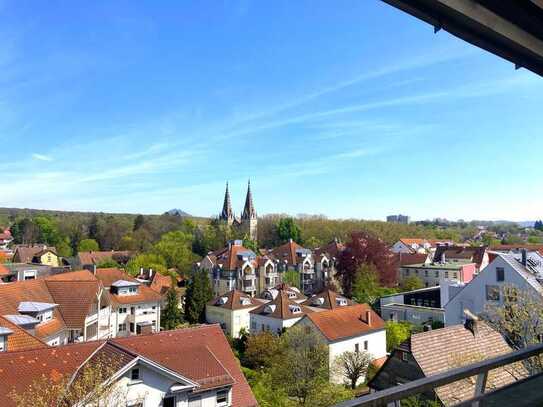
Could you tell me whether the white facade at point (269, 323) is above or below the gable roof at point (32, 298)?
below

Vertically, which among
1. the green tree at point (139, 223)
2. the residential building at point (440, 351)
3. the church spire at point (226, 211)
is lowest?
the residential building at point (440, 351)

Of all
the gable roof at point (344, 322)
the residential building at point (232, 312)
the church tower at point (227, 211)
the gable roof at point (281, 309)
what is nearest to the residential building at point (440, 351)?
the gable roof at point (344, 322)

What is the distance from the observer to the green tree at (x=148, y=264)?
50188 mm

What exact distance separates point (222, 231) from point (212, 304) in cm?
3319

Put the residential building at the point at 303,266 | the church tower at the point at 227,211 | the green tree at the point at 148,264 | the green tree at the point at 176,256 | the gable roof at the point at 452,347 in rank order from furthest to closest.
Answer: the church tower at the point at 227,211 < the green tree at the point at 176,256 < the residential building at the point at 303,266 < the green tree at the point at 148,264 < the gable roof at the point at 452,347

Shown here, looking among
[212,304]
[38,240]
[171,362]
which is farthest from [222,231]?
[171,362]

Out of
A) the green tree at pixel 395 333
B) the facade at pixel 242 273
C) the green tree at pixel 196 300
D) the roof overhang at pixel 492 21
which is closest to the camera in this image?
the roof overhang at pixel 492 21

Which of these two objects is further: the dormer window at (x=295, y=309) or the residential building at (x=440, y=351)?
the dormer window at (x=295, y=309)

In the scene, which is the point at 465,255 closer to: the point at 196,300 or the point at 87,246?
the point at 196,300

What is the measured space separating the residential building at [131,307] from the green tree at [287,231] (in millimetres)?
46596

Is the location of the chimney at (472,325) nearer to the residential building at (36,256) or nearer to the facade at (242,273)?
the facade at (242,273)

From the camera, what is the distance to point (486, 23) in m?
3.77

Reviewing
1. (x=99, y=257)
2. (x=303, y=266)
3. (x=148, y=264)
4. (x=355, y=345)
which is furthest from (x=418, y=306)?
(x=99, y=257)

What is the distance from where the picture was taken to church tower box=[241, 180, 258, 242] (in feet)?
269
